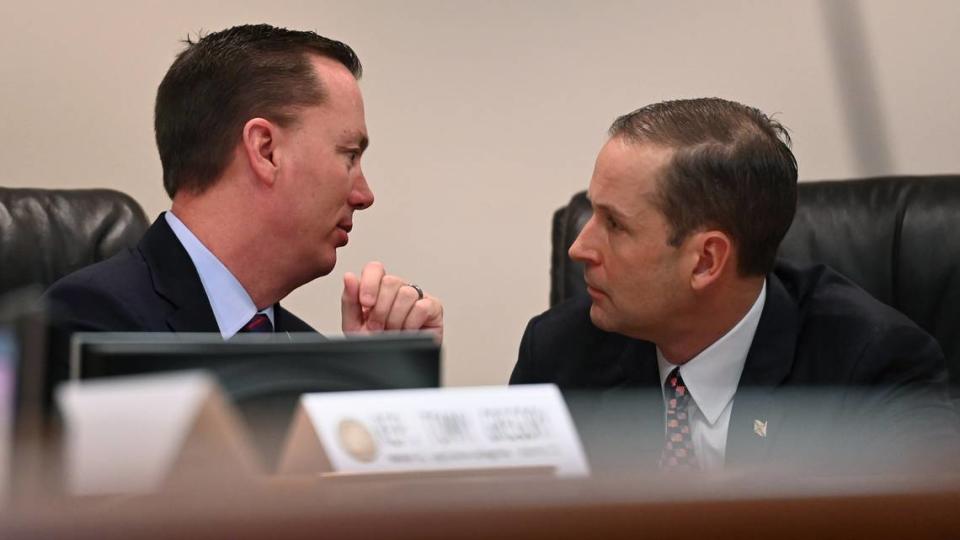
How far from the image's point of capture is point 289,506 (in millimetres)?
644

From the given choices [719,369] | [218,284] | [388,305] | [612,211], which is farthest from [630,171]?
[218,284]

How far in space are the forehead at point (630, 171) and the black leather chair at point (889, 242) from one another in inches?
11.3

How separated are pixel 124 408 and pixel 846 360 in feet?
4.74

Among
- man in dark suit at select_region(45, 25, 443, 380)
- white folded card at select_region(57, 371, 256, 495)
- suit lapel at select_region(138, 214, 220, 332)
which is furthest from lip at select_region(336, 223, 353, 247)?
white folded card at select_region(57, 371, 256, 495)

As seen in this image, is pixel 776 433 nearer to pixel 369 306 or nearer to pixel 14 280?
pixel 369 306

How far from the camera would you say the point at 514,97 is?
321 cm

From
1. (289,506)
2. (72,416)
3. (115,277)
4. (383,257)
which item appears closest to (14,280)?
(115,277)

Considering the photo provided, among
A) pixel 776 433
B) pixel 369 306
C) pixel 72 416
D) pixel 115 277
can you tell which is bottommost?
pixel 776 433

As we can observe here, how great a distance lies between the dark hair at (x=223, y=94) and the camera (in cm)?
Answer: 223

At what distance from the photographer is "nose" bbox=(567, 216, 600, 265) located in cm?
217

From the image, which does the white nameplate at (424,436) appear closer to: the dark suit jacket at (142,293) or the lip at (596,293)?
the dark suit jacket at (142,293)

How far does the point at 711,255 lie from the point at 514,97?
1157 mm

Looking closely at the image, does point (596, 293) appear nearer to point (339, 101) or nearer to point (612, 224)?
point (612, 224)

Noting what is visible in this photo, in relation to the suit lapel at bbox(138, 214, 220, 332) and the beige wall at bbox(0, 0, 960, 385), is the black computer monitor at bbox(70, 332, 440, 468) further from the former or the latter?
the beige wall at bbox(0, 0, 960, 385)
